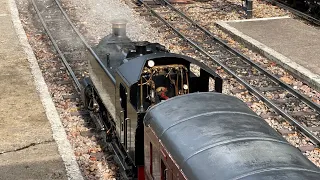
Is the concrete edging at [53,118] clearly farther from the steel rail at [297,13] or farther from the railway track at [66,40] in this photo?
the steel rail at [297,13]

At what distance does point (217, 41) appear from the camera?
16.8 m

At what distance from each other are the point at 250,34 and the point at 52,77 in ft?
21.3

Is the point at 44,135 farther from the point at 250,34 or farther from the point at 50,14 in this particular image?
the point at 50,14

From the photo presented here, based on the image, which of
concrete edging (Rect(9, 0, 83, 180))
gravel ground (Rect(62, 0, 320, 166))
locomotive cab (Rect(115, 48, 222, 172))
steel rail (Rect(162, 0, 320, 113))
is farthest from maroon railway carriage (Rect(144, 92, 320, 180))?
gravel ground (Rect(62, 0, 320, 166))

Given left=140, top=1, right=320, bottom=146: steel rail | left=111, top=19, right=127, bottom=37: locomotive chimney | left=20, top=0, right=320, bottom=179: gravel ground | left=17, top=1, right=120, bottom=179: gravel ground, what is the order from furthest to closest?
1. left=111, top=19, right=127, bottom=37: locomotive chimney
2. left=140, top=1, right=320, bottom=146: steel rail
3. left=20, top=0, right=320, bottom=179: gravel ground
4. left=17, top=1, right=120, bottom=179: gravel ground

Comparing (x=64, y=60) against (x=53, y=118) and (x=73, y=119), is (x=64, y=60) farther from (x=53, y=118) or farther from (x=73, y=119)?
(x=53, y=118)

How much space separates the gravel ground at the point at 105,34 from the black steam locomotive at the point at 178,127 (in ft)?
1.81

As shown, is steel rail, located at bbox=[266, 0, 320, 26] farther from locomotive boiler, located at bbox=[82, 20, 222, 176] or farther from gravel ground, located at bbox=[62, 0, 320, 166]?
locomotive boiler, located at bbox=[82, 20, 222, 176]

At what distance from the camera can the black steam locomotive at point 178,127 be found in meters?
5.46

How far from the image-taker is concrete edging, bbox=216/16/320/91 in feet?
43.4

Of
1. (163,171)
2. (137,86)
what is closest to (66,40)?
(137,86)

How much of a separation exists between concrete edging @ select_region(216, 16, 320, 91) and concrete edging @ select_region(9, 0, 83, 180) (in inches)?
229

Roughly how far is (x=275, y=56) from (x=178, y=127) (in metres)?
9.18

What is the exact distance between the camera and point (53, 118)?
11367 millimetres
